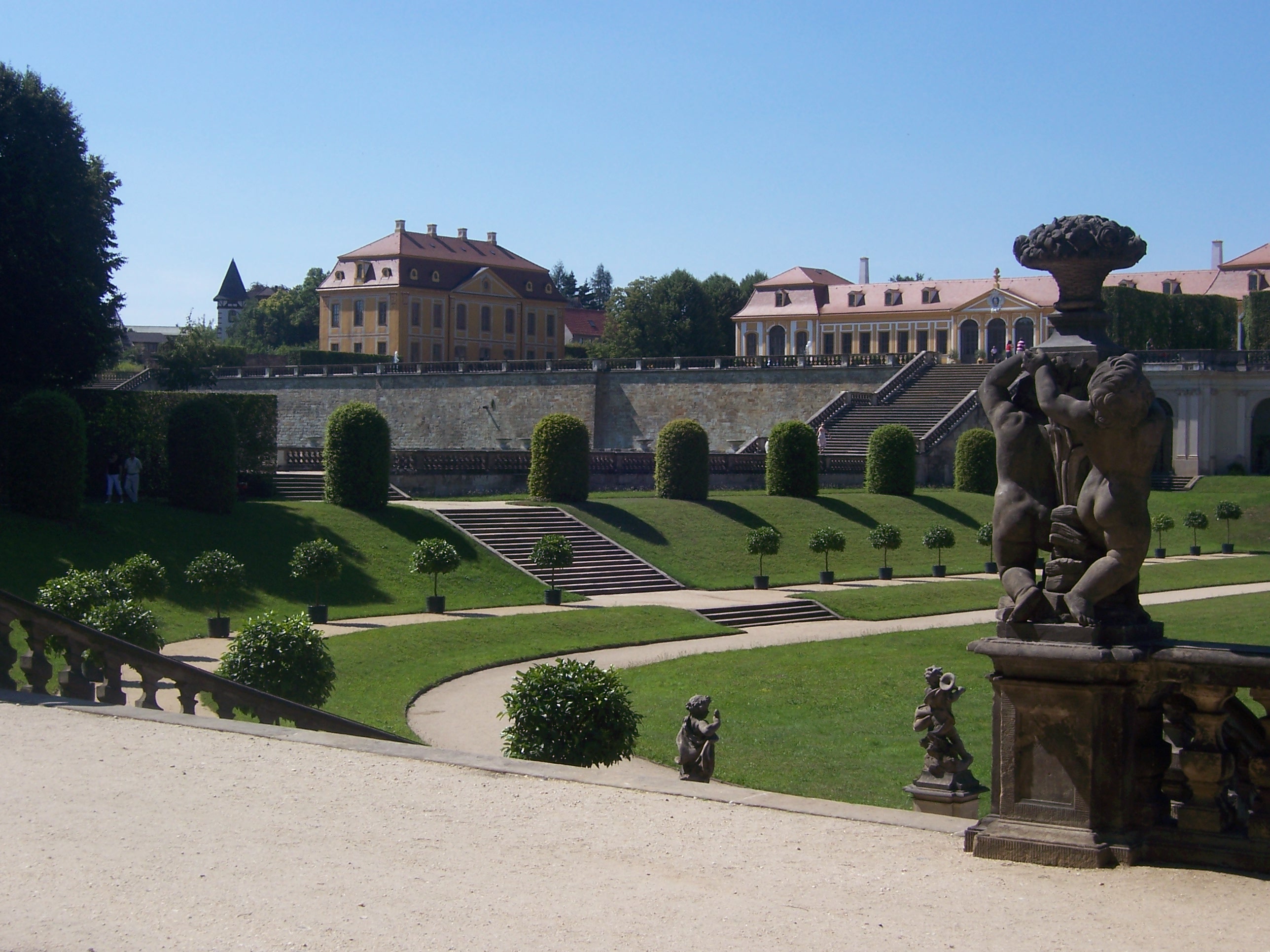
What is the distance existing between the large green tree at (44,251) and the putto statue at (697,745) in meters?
21.6

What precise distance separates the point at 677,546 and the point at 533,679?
21335 millimetres

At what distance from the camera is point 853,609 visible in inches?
1067

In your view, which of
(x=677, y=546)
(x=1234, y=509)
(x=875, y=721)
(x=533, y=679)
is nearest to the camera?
(x=533, y=679)

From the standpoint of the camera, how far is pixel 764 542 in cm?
3000

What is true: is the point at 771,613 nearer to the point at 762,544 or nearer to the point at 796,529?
the point at 762,544

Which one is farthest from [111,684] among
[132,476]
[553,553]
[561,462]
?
[561,462]

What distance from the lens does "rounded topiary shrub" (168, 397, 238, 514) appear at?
27.5 metres

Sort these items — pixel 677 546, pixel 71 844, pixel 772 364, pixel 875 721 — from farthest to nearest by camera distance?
pixel 772 364 → pixel 677 546 → pixel 875 721 → pixel 71 844

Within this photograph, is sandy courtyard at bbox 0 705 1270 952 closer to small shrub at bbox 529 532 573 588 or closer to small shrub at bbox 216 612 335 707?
small shrub at bbox 216 612 335 707

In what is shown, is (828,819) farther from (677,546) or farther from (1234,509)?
(1234,509)

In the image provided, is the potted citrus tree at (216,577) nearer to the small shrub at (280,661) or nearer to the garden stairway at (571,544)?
the garden stairway at (571,544)

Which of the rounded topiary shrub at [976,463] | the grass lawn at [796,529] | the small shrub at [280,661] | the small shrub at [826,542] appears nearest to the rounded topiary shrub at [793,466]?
the grass lawn at [796,529]

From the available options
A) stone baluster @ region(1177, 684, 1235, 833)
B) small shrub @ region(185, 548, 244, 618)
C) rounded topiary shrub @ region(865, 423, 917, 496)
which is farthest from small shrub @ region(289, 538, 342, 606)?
rounded topiary shrub @ region(865, 423, 917, 496)

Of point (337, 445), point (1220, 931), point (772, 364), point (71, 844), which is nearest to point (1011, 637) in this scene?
point (1220, 931)
